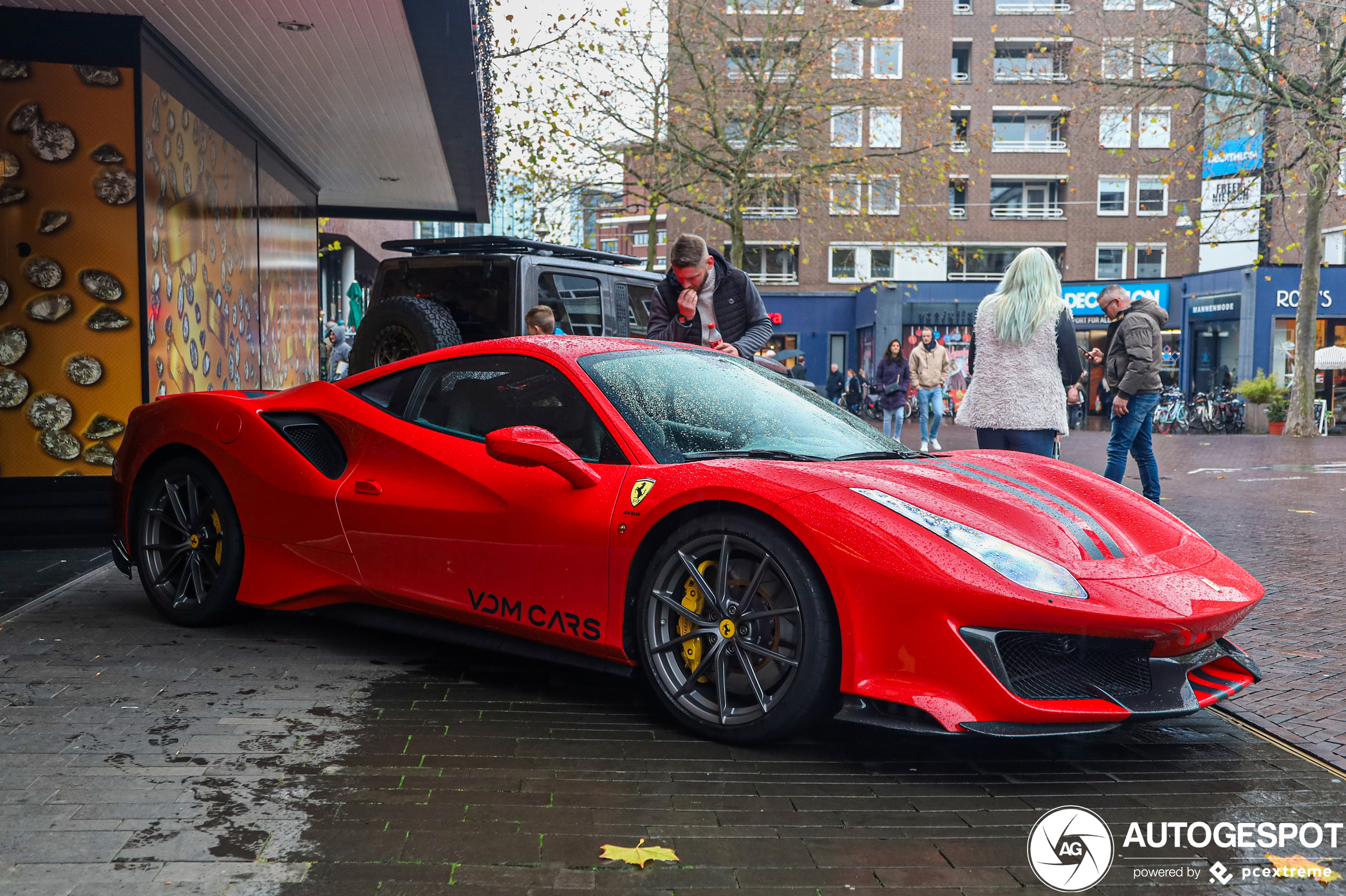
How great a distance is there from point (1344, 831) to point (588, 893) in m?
1.92

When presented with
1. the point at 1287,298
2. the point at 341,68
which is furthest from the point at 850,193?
the point at 341,68

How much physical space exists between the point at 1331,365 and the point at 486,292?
27.1 meters

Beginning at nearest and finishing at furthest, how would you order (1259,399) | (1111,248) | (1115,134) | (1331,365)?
(1259,399) < (1331,365) < (1115,134) < (1111,248)

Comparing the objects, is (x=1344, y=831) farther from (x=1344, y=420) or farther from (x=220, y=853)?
(x=1344, y=420)

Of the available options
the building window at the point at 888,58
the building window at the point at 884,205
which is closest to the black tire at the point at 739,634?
the building window at the point at 884,205

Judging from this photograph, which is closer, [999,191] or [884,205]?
[884,205]

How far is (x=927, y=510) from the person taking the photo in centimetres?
333

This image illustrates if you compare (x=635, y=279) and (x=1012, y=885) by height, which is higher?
(x=635, y=279)

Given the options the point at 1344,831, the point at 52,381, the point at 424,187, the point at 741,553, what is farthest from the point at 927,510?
the point at 424,187

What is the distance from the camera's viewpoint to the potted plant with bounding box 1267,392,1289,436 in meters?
25.6

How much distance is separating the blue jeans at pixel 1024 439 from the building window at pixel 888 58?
40249 mm

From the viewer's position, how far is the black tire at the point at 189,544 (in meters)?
4.76

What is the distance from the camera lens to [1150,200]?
150 feet

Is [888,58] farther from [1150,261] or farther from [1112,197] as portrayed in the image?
[1150,261]
